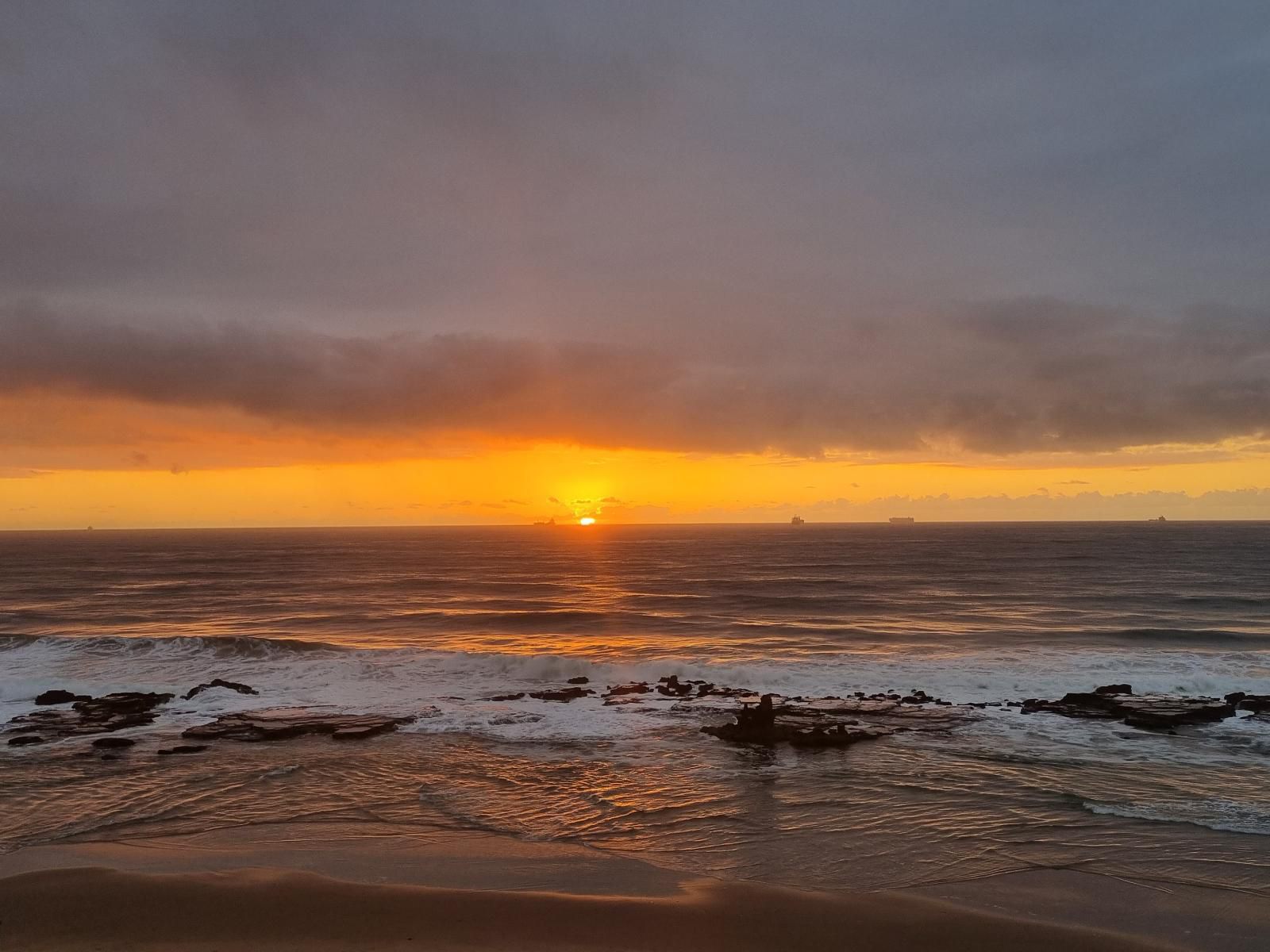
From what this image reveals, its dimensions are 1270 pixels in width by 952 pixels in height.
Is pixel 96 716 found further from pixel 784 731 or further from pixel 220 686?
pixel 784 731

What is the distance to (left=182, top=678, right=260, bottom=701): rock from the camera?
94.1ft

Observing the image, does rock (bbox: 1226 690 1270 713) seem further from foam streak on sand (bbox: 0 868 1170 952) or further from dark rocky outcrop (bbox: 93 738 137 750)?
dark rocky outcrop (bbox: 93 738 137 750)

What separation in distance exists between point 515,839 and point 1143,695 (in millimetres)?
23071

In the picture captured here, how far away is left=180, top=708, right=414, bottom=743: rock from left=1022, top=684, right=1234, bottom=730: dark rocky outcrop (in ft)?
66.5

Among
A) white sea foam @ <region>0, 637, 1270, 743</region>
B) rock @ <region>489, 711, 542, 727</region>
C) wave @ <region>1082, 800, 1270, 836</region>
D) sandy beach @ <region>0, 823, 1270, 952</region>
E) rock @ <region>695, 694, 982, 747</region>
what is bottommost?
white sea foam @ <region>0, 637, 1270, 743</region>

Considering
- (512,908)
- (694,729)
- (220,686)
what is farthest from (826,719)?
(220,686)

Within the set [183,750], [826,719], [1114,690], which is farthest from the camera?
[1114,690]

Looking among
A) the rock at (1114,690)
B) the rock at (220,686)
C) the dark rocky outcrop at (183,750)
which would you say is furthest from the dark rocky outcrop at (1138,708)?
the rock at (220,686)

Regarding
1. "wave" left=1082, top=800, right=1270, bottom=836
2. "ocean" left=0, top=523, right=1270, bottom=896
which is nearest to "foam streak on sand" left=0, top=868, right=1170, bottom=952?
"ocean" left=0, top=523, right=1270, bottom=896

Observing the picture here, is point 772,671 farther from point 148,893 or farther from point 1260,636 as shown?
point 1260,636

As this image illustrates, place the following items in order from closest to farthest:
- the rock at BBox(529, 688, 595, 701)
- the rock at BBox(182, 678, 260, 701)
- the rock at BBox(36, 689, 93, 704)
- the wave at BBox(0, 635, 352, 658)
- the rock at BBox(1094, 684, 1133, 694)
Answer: the rock at BBox(1094, 684, 1133, 694) < the rock at BBox(36, 689, 93, 704) < the rock at BBox(529, 688, 595, 701) < the rock at BBox(182, 678, 260, 701) < the wave at BBox(0, 635, 352, 658)

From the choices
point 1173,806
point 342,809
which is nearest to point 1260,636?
point 1173,806

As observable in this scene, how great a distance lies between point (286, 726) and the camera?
23.0m

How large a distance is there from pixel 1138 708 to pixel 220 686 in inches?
1258
